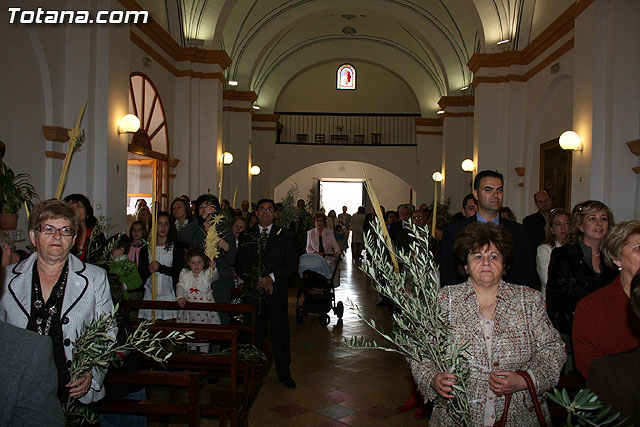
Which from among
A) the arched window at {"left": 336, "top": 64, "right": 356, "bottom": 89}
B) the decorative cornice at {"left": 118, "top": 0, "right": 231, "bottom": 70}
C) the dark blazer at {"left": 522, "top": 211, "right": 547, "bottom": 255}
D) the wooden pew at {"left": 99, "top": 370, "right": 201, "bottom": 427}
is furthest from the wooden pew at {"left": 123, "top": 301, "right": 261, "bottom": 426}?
the arched window at {"left": 336, "top": 64, "right": 356, "bottom": 89}

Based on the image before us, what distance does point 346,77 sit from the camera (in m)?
24.9

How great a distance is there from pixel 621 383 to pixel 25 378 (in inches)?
66.9

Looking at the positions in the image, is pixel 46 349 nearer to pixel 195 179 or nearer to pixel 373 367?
pixel 373 367

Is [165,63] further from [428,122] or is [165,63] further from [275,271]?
[428,122]

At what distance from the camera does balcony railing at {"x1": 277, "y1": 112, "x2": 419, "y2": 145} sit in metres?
24.0

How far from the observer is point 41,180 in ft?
22.9

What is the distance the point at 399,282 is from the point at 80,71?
7282 millimetres

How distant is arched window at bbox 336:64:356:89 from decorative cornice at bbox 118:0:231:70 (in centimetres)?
1295

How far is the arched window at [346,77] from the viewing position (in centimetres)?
2486

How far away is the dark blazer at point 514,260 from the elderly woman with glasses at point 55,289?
1953 millimetres

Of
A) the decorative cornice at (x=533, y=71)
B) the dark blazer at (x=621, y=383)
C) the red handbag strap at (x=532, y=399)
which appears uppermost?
the decorative cornice at (x=533, y=71)

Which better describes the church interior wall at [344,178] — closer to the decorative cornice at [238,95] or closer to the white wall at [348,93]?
the white wall at [348,93]

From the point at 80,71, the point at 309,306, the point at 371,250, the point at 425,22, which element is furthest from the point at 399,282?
the point at 425,22

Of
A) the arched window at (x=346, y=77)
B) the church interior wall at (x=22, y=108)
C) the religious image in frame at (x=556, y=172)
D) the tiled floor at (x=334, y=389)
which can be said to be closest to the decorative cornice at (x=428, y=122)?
the arched window at (x=346, y=77)
